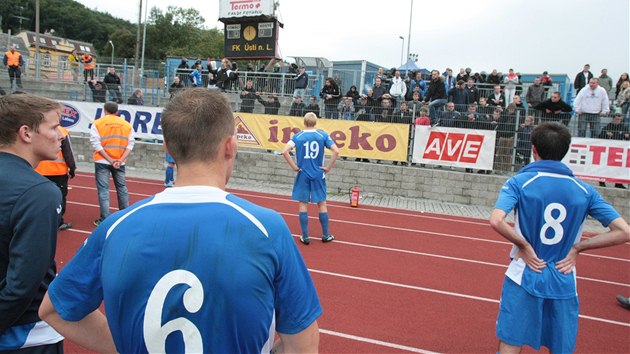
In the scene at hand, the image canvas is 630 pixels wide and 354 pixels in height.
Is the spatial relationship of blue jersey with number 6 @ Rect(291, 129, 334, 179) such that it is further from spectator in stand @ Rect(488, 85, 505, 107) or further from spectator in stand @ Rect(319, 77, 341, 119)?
spectator in stand @ Rect(488, 85, 505, 107)

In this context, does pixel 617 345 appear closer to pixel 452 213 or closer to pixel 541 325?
pixel 541 325

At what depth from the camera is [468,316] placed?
5.03 m

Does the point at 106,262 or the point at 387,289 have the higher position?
the point at 106,262

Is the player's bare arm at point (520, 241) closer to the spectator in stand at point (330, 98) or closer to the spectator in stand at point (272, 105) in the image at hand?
the spectator in stand at point (330, 98)

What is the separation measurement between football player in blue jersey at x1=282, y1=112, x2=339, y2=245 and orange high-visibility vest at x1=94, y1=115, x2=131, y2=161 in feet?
8.96

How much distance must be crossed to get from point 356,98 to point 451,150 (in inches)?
135

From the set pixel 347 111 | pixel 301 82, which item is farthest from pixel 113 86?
pixel 347 111

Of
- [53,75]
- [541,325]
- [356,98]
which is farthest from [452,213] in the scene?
[53,75]

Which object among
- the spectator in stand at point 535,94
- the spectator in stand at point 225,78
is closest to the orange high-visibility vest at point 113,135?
the spectator in stand at point 225,78

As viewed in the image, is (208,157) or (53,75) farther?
(53,75)

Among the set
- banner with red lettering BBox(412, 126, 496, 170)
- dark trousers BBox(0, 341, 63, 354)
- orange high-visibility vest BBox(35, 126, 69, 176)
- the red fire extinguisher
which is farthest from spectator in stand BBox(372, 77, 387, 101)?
dark trousers BBox(0, 341, 63, 354)

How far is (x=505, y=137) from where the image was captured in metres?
11.8

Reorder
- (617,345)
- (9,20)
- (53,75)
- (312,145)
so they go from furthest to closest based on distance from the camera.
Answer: (9,20) < (53,75) < (312,145) < (617,345)

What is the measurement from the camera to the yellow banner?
1262cm
